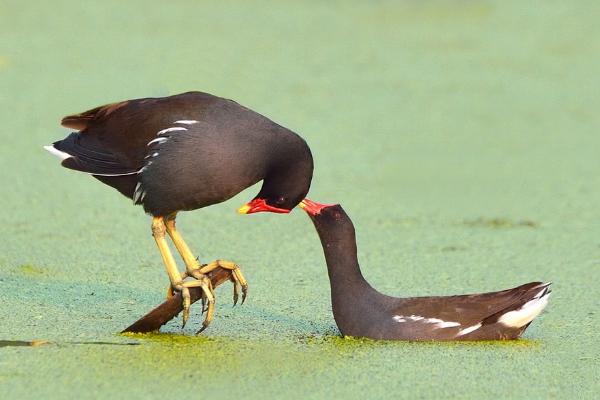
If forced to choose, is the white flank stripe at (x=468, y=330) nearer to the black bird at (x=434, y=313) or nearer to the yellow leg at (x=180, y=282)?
the black bird at (x=434, y=313)

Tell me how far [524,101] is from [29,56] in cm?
289

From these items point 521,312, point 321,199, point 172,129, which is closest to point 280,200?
point 172,129

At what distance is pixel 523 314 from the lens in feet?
12.6

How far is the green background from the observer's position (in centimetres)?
357

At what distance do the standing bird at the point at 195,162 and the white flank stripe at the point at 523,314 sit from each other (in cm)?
72

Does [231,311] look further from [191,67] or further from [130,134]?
[191,67]

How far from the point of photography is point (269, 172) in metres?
3.87

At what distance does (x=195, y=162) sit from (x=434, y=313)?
0.86m

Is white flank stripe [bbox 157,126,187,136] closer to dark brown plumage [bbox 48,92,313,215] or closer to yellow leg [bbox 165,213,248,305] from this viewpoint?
dark brown plumage [bbox 48,92,313,215]

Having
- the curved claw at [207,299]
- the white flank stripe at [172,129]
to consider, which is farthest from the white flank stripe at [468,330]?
the white flank stripe at [172,129]

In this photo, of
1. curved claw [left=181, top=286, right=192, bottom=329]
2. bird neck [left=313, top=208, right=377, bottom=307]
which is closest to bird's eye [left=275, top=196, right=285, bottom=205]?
bird neck [left=313, top=208, right=377, bottom=307]

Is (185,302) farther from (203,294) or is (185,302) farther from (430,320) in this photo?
(430,320)

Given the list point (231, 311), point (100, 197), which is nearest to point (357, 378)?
point (231, 311)

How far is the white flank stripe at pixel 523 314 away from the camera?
3844mm
